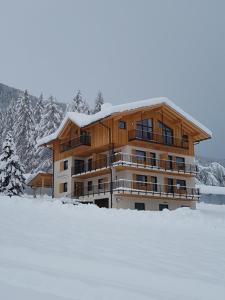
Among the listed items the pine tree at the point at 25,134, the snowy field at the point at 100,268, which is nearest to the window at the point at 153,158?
the pine tree at the point at 25,134

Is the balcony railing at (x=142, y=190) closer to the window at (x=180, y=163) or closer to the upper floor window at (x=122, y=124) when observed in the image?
the window at (x=180, y=163)

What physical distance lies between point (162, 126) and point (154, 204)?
7.39m

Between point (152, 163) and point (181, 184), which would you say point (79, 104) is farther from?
point (181, 184)

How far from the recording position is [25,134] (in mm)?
54500

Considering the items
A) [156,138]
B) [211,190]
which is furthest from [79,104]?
[211,190]

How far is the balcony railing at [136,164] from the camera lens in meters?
32.2

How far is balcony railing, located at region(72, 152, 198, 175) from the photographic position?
106ft

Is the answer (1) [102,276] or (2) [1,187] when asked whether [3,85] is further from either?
(1) [102,276]

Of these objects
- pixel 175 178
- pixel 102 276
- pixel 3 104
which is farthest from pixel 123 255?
pixel 3 104

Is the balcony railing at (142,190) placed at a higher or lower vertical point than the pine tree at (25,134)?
lower

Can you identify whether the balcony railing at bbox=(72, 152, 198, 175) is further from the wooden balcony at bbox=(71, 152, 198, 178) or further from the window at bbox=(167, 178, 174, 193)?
the window at bbox=(167, 178, 174, 193)

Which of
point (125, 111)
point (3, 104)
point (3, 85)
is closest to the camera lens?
point (125, 111)

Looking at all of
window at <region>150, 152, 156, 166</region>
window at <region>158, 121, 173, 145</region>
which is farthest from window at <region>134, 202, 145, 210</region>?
window at <region>158, 121, 173, 145</region>

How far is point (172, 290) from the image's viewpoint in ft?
14.1
